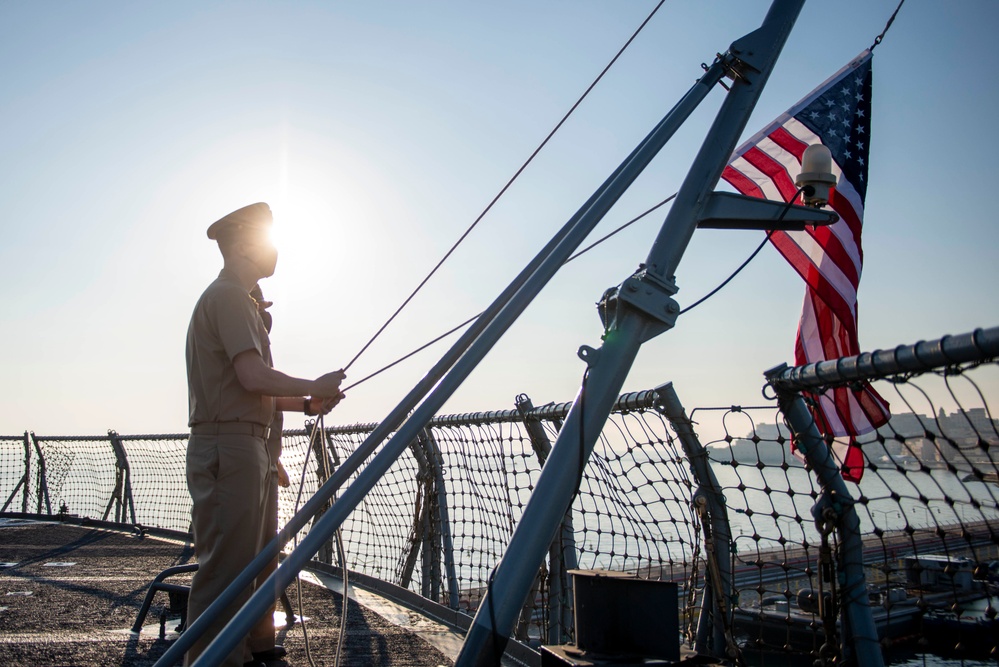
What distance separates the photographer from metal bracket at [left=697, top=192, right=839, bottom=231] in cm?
252

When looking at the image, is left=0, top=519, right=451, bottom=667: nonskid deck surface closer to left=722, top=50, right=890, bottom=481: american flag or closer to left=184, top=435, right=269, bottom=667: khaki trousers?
left=184, top=435, right=269, bottom=667: khaki trousers

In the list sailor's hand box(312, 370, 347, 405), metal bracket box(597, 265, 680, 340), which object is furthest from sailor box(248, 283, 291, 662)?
metal bracket box(597, 265, 680, 340)

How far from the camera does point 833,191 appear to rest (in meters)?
6.36

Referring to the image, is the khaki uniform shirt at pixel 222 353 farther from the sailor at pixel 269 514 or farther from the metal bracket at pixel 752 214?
the metal bracket at pixel 752 214

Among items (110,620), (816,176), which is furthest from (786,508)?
(110,620)

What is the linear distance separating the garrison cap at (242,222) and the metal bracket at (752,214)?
1.84m

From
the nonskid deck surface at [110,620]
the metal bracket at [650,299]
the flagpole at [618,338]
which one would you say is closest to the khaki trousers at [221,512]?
the nonskid deck surface at [110,620]

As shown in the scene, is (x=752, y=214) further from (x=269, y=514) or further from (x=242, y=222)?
(x=269, y=514)

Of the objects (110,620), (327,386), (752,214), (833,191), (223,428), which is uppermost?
(833,191)

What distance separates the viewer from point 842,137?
6.64 meters

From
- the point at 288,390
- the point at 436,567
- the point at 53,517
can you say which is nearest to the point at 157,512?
the point at 53,517

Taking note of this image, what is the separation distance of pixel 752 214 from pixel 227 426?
2052mm

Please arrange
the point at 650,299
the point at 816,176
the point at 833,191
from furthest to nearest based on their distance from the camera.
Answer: the point at 833,191
the point at 816,176
the point at 650,299

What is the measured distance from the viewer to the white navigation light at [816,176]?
9.20 ft
